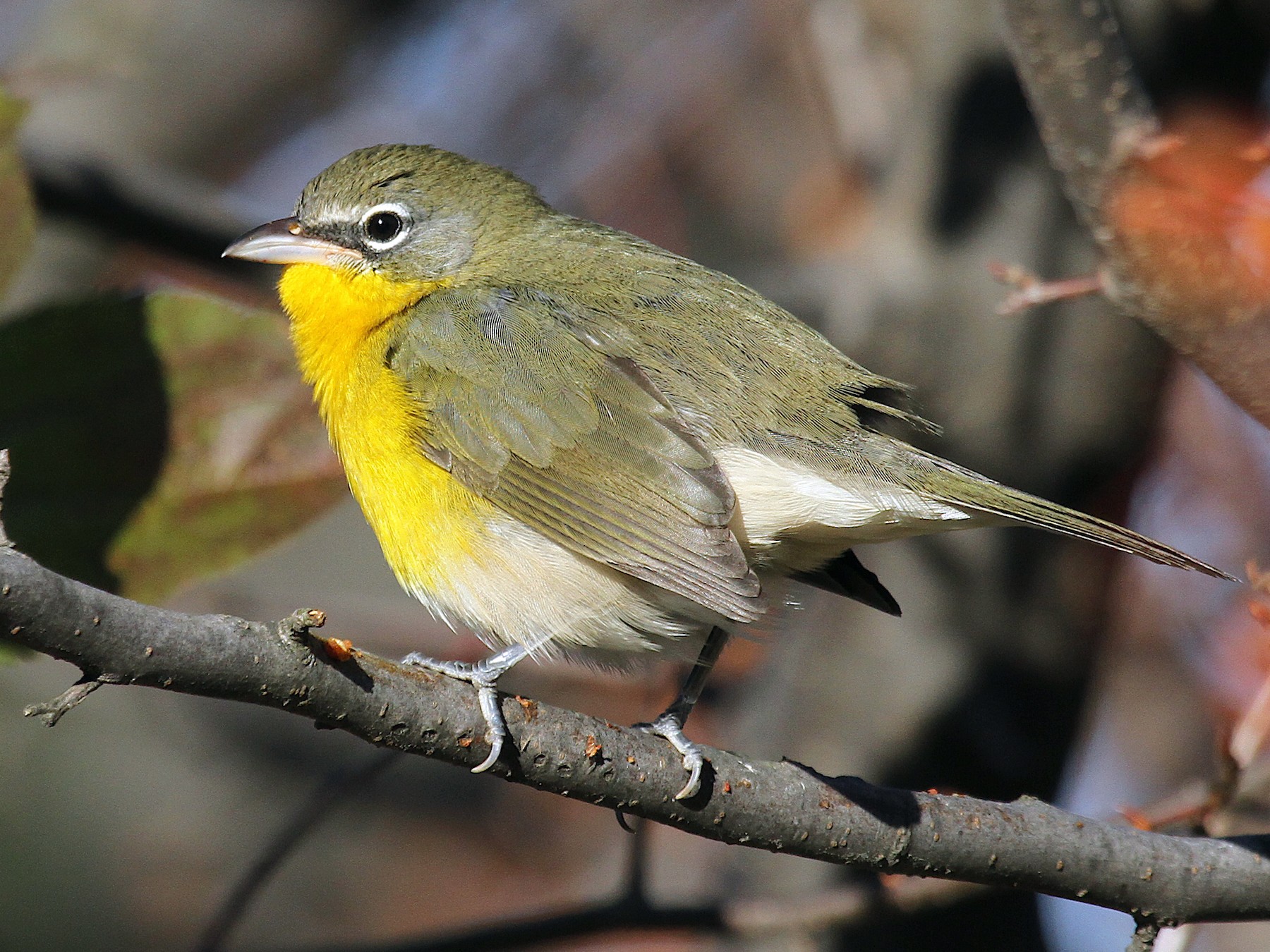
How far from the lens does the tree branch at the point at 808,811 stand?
2.58 metres

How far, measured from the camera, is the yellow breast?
3.69m

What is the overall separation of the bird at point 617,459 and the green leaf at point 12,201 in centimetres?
88

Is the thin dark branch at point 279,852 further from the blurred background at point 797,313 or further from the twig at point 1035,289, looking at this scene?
the twig at point 1035,289

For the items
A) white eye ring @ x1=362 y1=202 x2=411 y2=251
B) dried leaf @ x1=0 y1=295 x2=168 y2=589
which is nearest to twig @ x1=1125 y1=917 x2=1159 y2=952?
dried leaf @ x1=0 y1=295 x2=168 y2=589

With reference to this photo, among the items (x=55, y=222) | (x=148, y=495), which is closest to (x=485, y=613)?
(x=148, y=495)

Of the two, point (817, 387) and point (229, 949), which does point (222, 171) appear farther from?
point (817, 387)

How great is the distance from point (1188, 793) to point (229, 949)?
12.6ft

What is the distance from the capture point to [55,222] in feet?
16.3

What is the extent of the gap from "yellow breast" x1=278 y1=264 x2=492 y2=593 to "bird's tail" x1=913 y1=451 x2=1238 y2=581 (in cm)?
123

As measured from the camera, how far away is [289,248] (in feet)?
13.9

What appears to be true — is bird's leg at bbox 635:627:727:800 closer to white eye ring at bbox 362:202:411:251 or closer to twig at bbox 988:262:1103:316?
twig at bbox 988:262:1103:316

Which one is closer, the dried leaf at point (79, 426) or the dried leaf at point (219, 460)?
the dried leaf at point (79, 426)

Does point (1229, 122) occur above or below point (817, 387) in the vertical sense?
above

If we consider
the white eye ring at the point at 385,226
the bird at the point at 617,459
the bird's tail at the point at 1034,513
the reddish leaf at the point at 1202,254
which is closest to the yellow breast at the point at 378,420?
the bird at the point at 617,459
